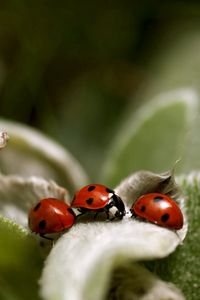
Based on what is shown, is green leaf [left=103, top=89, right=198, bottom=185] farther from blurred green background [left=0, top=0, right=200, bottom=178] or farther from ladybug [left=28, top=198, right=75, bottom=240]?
ladybug [left=28, top=198, right=75, bottom=240]

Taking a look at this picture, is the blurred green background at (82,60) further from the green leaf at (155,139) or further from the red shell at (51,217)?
the red shell at (51,217)

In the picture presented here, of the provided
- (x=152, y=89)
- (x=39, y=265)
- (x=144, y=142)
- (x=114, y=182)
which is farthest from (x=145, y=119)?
(x=39, y=265)

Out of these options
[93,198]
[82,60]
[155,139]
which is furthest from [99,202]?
[82,60]

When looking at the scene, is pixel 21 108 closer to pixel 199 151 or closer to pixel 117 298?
pixel 199 151

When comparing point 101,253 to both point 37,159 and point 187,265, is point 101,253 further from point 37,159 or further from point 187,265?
point 37,159

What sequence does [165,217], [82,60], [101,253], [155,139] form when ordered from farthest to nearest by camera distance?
[82,60] < [155,139] < [165,217] < [101,253]

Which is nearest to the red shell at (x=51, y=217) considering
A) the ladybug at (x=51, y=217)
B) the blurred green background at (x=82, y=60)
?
the ladybug at (x=51, y=217)
